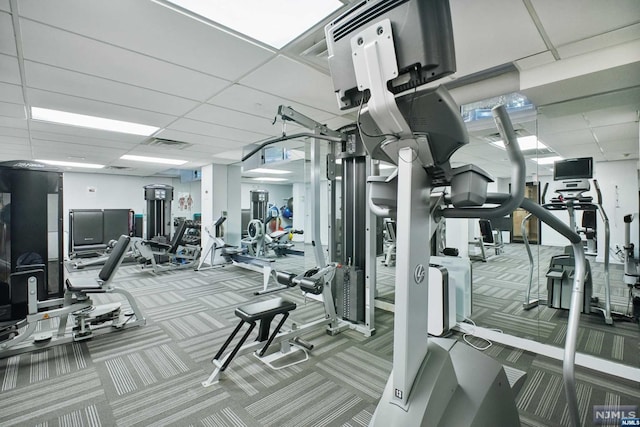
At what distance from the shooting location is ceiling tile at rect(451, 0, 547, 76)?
1.64 metres

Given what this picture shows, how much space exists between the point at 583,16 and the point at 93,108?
4385 mm

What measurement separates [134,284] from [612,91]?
6915 millimetres

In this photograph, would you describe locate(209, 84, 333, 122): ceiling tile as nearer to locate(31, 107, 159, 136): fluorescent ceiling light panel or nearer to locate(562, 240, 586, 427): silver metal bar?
locate(31, 107, 159, 136): fluorescent ceiling light panel

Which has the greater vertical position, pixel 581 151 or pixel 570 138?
pixel 570 138

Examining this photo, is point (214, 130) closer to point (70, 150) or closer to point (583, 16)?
point (70, 150)

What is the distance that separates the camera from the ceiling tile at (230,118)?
11.1ft

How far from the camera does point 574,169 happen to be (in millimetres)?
3139

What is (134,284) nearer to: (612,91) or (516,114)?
(516,114)

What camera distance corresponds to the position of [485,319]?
348 cm

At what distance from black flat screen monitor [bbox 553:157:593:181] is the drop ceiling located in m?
0.13

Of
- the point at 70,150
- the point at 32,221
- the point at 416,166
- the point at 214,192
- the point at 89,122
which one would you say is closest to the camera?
the point at 416,166

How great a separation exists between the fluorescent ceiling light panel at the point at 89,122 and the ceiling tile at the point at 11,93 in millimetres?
265

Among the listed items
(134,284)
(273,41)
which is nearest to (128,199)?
(134,284)

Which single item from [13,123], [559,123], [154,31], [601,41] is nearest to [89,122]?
[13,123]
